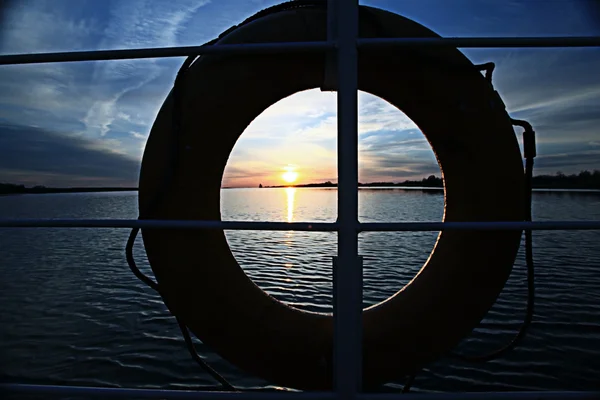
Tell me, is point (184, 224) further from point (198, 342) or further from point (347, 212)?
point (198, 342)

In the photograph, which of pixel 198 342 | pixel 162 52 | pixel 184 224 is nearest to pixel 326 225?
pixel 184 224

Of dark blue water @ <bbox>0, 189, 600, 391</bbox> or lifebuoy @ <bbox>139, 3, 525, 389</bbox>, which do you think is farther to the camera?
dark blue water @ <bbox>0, 189, 600, 391</bbox>

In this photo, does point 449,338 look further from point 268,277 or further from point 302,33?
point 268,277

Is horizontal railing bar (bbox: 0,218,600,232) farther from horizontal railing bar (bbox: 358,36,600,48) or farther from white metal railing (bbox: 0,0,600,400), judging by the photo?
horizontal railing bar (bbox: 358,36,600,48)

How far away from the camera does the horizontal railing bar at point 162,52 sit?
0.73 metres

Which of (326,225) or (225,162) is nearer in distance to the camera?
(326,225)

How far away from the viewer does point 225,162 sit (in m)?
1.11

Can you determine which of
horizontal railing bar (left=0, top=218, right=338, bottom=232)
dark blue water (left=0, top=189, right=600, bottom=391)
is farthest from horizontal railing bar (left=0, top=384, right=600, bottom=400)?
dark blue water (left=0, top=189, right=600, bottom=391)

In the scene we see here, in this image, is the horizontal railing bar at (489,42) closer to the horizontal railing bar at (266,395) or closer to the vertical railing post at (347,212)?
the vertical railing post at (347,212)

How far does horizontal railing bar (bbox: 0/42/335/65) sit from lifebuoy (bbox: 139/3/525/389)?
290 mm

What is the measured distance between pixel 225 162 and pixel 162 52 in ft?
1.31

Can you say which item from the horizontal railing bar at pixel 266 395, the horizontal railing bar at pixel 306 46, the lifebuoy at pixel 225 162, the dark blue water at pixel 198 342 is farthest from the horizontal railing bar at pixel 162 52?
the dark blue water at pixel 198 342

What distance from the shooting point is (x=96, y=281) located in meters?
5.11

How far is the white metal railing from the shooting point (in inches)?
28.6
